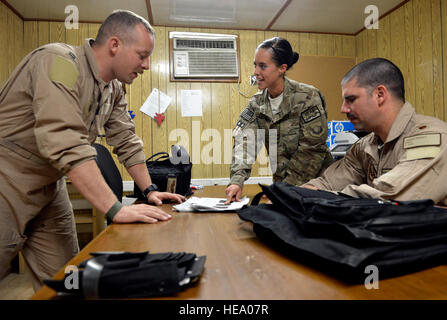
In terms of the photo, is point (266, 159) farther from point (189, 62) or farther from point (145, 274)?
point (145, 274)

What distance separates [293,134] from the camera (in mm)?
1886

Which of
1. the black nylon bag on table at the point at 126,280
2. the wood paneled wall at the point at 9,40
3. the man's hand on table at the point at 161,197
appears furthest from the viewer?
the wood paneled wall at the point at 9,40

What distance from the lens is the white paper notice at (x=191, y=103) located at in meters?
3.45

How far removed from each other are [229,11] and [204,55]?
0.55 metres

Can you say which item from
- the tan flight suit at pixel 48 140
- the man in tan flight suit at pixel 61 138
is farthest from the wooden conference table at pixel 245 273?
the tan flight suit at pixel 48 140

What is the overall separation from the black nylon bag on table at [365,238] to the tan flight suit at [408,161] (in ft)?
1.07

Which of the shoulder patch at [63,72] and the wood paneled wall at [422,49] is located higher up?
the wood paneled wall at [422,49]

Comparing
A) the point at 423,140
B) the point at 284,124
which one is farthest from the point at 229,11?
the point at 423,140

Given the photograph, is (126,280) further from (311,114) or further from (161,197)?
(311,114)

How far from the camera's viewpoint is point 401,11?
9.80ft

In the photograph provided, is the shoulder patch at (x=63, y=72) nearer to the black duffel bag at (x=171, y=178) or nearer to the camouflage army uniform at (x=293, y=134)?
the black duffel bag at (x=171, y=178)
